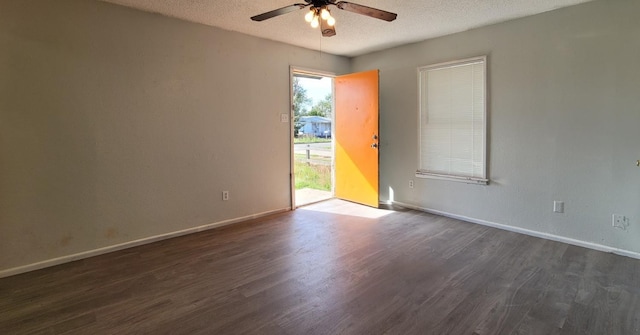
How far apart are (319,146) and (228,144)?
3694mm

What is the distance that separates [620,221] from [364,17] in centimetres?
311

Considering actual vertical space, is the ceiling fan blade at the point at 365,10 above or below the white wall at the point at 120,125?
above

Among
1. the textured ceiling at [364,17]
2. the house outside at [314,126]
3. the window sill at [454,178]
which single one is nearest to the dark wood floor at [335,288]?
the window sill at [454,178]

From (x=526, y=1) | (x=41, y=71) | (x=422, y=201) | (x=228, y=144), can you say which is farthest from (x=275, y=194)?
(x=526, y=1)

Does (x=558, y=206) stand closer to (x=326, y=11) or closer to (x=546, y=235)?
(x=546, y=235)

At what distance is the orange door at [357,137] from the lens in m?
4.60

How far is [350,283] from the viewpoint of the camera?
2439mm

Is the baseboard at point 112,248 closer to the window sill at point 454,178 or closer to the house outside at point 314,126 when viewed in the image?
the window sill at point 454,178

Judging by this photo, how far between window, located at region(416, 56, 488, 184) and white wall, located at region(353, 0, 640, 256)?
12 cm

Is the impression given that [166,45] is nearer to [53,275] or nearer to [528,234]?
[53,275]

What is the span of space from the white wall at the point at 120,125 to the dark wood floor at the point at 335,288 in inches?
15.7

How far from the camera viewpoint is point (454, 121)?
13.3 feet

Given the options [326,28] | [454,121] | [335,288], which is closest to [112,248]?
[335,288]

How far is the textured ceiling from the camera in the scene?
2.98 m
